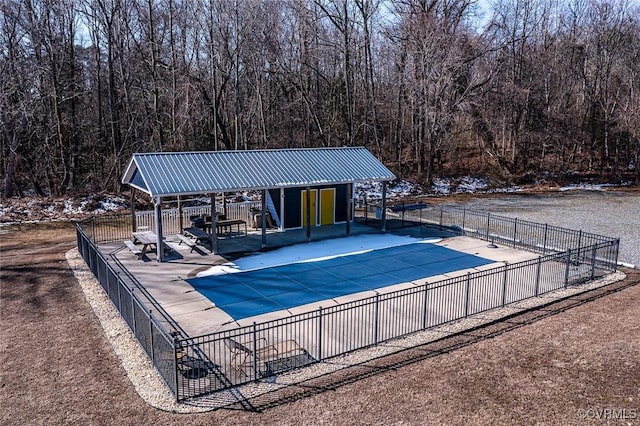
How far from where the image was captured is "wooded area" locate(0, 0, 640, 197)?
1221 inches

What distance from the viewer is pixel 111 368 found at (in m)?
9.69

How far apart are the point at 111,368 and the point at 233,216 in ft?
45.3

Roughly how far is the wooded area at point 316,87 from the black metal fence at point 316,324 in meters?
17.1

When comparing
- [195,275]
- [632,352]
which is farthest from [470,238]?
[195,275]

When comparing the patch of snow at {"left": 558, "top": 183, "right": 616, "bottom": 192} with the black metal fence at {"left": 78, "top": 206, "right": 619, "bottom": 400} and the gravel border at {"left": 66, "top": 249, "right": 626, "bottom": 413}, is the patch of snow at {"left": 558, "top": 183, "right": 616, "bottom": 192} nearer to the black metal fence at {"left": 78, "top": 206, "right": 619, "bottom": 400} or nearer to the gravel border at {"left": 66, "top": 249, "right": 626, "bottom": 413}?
the black metal fence at {"left": 78, "top": 206, "right": 619, "bottom": 400}

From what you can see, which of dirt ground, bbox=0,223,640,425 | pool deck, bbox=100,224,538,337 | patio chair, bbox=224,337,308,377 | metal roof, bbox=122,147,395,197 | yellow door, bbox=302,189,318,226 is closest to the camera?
dirt ground, bbox=0,223,640,425

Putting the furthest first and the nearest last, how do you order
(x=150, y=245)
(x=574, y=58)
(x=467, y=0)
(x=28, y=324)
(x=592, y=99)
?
(x=574, y=58) < (x=592, y=99) < (x=467, y=0) < (x=150, y=245) < (x=28, y=324)

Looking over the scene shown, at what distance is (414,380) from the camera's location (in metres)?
9.34

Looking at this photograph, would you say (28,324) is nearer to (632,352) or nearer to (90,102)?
(632,352)

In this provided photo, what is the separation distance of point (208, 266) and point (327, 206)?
23.2 ft

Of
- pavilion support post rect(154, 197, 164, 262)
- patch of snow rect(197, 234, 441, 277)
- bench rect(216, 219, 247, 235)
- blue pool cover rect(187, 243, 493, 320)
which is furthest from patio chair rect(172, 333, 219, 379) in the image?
bench rect(216, 219, 247, 235)

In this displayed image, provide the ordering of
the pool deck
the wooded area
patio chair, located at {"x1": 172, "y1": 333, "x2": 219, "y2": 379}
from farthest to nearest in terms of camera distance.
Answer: the wooded area
the pool deck
patio chair, located at {"x1": 172, "y1": 333, "x2": 219, "y2": 379}
